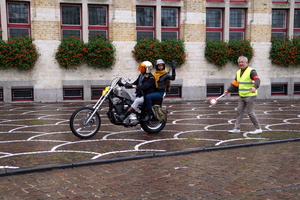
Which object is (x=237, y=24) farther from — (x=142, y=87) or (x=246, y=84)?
(x=142, y=87)

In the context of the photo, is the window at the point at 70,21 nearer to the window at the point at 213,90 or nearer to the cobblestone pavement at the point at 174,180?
the window at the point at 213,90

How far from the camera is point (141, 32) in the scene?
20672 millimetres

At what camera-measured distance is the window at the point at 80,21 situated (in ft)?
64.3

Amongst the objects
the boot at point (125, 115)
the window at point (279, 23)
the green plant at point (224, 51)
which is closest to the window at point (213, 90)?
the green plant at point (224, 51)

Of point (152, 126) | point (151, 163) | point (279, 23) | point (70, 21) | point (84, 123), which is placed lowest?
point (151, 163)

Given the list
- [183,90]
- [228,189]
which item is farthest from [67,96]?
[228,189]

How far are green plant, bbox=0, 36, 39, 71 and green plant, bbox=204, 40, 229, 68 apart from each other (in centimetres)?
907

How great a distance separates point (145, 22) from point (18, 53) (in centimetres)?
685

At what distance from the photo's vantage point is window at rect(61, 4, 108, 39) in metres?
19.6

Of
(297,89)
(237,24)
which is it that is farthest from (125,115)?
(297,89)

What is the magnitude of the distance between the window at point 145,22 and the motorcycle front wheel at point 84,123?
40.5ft

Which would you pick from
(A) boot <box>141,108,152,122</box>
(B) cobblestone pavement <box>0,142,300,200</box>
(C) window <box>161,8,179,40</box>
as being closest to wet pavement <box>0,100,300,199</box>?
(B) cobblestone pavement <box>0,142,300,200</box>

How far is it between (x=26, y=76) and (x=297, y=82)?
601 inches

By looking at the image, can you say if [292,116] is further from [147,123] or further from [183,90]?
[183,90]
